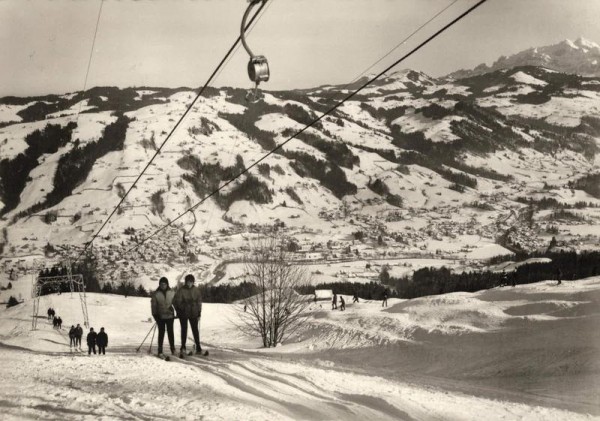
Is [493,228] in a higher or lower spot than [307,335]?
higher

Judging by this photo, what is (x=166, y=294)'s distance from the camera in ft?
42.8

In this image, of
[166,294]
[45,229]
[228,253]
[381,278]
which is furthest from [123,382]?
[45,229]

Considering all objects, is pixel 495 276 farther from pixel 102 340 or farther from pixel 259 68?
pixel 259 68

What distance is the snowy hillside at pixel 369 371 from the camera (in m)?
8.85

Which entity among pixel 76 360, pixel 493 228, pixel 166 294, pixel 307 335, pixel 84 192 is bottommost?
pixel 307 335

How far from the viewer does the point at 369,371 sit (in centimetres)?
1720

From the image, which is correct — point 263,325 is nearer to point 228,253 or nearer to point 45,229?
point 228,253

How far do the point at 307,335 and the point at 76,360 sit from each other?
36509 mm

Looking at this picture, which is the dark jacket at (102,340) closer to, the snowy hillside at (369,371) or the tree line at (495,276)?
the snowy hillside at (369,371)

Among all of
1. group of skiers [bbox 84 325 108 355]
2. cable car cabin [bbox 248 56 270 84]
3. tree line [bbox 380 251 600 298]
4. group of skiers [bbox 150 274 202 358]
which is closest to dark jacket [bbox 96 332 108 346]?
group of skiers [bbox 84 325 108 355]

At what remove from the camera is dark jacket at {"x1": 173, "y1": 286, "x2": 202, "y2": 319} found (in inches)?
518

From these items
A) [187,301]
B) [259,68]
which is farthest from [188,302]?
[259,68]

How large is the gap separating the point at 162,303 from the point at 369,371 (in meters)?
7.18

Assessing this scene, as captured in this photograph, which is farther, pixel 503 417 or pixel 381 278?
pixel 381 278
